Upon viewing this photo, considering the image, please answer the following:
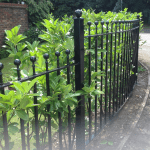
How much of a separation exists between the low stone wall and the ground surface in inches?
338

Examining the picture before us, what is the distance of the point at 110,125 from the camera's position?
323cm

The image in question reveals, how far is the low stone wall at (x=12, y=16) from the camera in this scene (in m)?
10.7

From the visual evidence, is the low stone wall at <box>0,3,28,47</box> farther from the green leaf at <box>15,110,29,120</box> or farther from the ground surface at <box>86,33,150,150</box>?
the green leaf at <box>15,110,29,120</box>

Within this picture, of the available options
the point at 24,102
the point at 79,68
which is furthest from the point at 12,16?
the point at 24,102

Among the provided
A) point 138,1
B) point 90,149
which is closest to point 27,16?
point 90,149

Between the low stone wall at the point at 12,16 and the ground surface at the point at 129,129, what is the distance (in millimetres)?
8583

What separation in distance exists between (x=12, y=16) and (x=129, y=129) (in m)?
10.2

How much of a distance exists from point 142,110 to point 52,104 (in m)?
2.65

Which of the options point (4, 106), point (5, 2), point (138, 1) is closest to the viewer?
point (4, 106)

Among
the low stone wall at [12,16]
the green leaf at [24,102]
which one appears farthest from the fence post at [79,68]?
the low stone wall at [12,16]

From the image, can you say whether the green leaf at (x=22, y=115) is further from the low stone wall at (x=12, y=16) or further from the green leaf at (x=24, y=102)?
the low stone wall at (x=12, y=16)

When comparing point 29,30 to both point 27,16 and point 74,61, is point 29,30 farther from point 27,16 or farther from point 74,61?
point 74,61

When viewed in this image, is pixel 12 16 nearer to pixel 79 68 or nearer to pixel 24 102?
pixel 79 68

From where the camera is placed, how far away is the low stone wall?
10.7 meters
